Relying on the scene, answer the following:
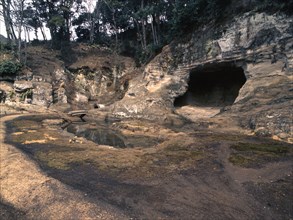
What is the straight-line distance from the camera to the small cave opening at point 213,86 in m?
21.6

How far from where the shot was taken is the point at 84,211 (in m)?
5.32

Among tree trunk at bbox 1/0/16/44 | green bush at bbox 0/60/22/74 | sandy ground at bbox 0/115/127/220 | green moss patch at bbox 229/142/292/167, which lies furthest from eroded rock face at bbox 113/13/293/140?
tree trunk at bbox 1/0/16/44

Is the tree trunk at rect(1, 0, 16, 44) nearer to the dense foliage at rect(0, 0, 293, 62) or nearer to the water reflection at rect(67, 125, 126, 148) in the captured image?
the dense foliage at rect(0, 0, 293, 62)

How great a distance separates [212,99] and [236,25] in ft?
26.0

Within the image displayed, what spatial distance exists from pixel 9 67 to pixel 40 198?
25.8 m

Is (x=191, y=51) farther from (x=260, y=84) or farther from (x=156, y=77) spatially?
(x=260, y=84)

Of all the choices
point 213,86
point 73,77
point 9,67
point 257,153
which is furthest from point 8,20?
point 257,153

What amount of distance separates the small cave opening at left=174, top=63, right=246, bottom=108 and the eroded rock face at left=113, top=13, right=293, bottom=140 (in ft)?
3.83

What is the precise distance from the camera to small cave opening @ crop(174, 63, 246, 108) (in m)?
21.6

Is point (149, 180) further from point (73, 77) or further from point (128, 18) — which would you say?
point (128, 18)

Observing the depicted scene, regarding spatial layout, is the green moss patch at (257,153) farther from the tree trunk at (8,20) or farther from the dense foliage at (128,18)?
the tree trunk at (8,20)

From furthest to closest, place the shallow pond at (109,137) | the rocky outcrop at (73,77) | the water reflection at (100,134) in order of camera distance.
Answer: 1. the rocky outcrop at (73,77)
2. the water reflection at (100,134)
3. the shallow pond at (109,137)

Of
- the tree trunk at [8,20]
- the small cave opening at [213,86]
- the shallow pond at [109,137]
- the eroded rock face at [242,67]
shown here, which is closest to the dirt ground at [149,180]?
the shallow pond at [109,137]

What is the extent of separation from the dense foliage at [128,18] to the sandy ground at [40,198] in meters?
18.4
